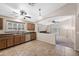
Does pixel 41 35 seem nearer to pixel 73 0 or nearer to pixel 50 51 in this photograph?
pixel 50 51

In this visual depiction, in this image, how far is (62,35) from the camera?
3.10 metres

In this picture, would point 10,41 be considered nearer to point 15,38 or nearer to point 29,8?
point 15,38

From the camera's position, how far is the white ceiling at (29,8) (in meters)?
2.69

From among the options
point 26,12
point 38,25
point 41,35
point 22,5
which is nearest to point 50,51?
point 41,35

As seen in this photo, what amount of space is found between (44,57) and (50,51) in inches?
12.6

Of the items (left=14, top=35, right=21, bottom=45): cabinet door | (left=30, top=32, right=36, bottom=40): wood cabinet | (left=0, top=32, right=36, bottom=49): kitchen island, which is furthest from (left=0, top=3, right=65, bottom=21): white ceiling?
(left=14, top=35, right=21, bottom=45): cabinet door

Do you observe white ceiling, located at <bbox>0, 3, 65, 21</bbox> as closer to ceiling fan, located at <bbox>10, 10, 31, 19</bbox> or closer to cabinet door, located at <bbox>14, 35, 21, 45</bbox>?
ceiling fan, located at <bbox>10, 10, 31, 19</bbox>

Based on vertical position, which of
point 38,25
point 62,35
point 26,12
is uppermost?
point 26,12

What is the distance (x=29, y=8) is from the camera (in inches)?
111

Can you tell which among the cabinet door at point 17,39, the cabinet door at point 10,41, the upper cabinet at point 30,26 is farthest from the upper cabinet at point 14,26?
the cabinet door at point 10,41

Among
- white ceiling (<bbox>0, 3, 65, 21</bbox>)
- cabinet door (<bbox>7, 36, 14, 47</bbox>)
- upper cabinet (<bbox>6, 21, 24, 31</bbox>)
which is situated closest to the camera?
white ceiling (<bbox>0, 3, 65, 21</bbox>)

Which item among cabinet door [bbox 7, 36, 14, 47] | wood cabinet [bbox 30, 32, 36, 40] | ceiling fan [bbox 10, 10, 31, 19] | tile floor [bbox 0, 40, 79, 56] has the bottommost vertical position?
tile floor [bbox 0, 40, 79, 56]

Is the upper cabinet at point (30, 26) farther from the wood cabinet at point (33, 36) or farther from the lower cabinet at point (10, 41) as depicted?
the lower cabinet at point (10, 41)

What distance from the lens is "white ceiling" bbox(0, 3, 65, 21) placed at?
269 cm
